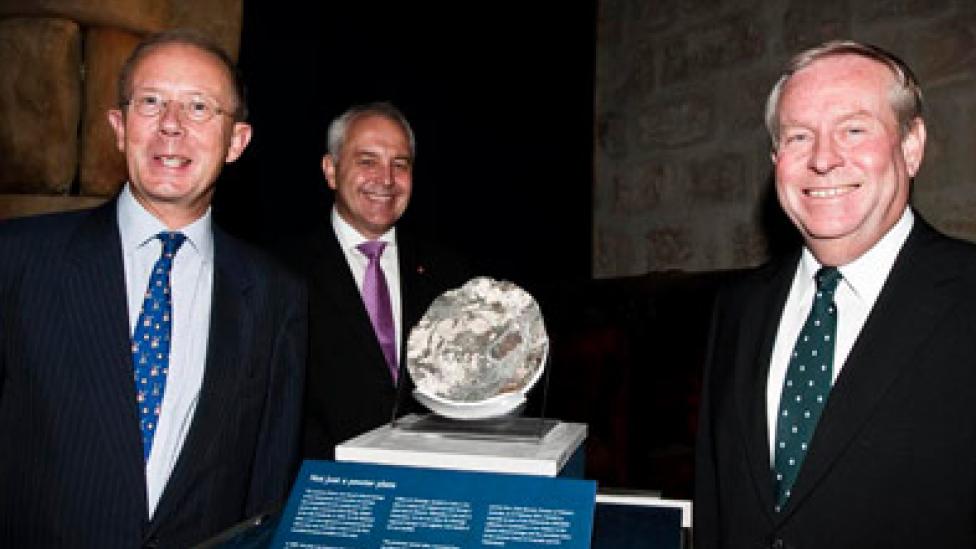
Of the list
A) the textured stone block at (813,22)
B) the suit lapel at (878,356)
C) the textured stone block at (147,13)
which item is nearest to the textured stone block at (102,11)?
the textured stone block at (147,13)

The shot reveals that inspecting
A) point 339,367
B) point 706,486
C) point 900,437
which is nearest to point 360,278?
point 339,367

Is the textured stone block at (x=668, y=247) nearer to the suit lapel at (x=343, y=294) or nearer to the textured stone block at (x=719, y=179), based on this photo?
the textured stone block at (x=719, y=179)

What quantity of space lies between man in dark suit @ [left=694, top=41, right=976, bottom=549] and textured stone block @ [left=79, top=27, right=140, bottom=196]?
2.08 meters

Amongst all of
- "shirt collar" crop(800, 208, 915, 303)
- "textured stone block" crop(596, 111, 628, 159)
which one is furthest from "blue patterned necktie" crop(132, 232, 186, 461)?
"textured stone block" crop(596, 111, 628, 159)

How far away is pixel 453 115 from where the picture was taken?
4066 millimetres

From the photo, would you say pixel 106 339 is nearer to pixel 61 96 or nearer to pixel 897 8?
pixel 61 96

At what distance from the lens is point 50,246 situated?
1.56 m

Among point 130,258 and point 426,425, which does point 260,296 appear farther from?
point 426,425

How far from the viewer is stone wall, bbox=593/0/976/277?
9.77 ft

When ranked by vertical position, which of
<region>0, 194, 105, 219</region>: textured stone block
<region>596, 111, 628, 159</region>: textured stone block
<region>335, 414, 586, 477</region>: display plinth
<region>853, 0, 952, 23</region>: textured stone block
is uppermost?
<region>853, 0, 952, 23</region>: textured stone block

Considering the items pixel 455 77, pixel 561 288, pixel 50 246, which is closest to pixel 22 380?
pixel 50 246

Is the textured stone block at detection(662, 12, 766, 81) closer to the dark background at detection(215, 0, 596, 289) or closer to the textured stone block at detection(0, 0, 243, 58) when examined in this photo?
the dark background at detection(215, 0, 596, 289)

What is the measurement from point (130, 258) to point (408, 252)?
1.13 metres

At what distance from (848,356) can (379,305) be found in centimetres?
145
